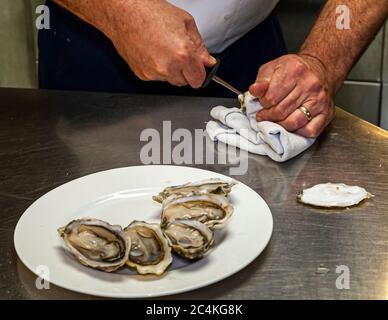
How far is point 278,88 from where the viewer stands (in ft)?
3.42

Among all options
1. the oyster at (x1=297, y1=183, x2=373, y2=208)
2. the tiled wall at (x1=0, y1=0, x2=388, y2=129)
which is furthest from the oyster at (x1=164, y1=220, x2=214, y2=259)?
the tiled wall at (x1=0, y1=0, x2=388, y2=129)

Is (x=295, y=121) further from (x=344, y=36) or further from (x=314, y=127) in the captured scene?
(x=344, y=36)

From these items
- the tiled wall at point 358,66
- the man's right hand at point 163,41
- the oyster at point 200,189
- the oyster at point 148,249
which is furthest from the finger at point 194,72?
the tiled wall at point 358,66

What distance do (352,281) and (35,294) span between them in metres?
0.33

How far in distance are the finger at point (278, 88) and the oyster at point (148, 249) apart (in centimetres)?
39

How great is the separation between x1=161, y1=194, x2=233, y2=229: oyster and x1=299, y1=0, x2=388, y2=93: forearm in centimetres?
51

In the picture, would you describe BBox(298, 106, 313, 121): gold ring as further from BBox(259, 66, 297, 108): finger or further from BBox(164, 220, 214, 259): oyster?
BBox(164, 220, 214, 259): oyster

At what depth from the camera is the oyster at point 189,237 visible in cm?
68

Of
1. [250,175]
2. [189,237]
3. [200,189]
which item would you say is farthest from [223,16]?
[189,237]

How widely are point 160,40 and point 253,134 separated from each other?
212mm

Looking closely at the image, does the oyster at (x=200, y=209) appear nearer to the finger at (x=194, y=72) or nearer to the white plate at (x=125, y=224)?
the white plate at (x=125, y=224)

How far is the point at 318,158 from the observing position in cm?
101
